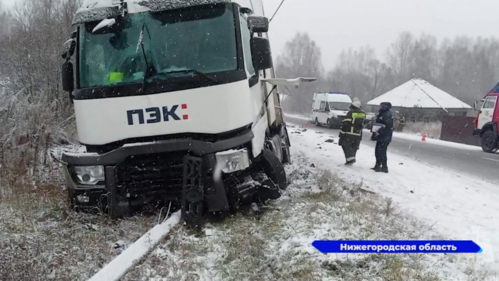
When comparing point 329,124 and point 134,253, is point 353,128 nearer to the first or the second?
point 134,253

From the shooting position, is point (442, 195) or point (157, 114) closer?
point (157, 114)

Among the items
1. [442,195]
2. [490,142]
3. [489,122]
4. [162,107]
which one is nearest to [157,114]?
[162,107]

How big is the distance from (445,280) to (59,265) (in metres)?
3.39

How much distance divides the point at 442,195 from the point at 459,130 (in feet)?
54.1

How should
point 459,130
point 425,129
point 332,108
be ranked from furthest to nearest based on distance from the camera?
point 425,129 → point 332,108 → point 459,130

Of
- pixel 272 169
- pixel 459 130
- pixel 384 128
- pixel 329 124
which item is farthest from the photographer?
pixel 329 124

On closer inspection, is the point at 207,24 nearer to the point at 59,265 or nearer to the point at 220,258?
the point at 220,258

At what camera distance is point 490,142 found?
53.3 feet

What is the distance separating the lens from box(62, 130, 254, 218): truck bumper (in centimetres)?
437

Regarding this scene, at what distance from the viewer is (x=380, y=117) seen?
9289mm

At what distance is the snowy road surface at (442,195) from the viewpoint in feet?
16.6

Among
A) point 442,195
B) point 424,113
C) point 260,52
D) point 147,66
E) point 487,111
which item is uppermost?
point 260,52

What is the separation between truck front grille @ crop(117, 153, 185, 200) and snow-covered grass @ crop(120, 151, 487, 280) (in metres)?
0.52

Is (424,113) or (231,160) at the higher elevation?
(231,160)
